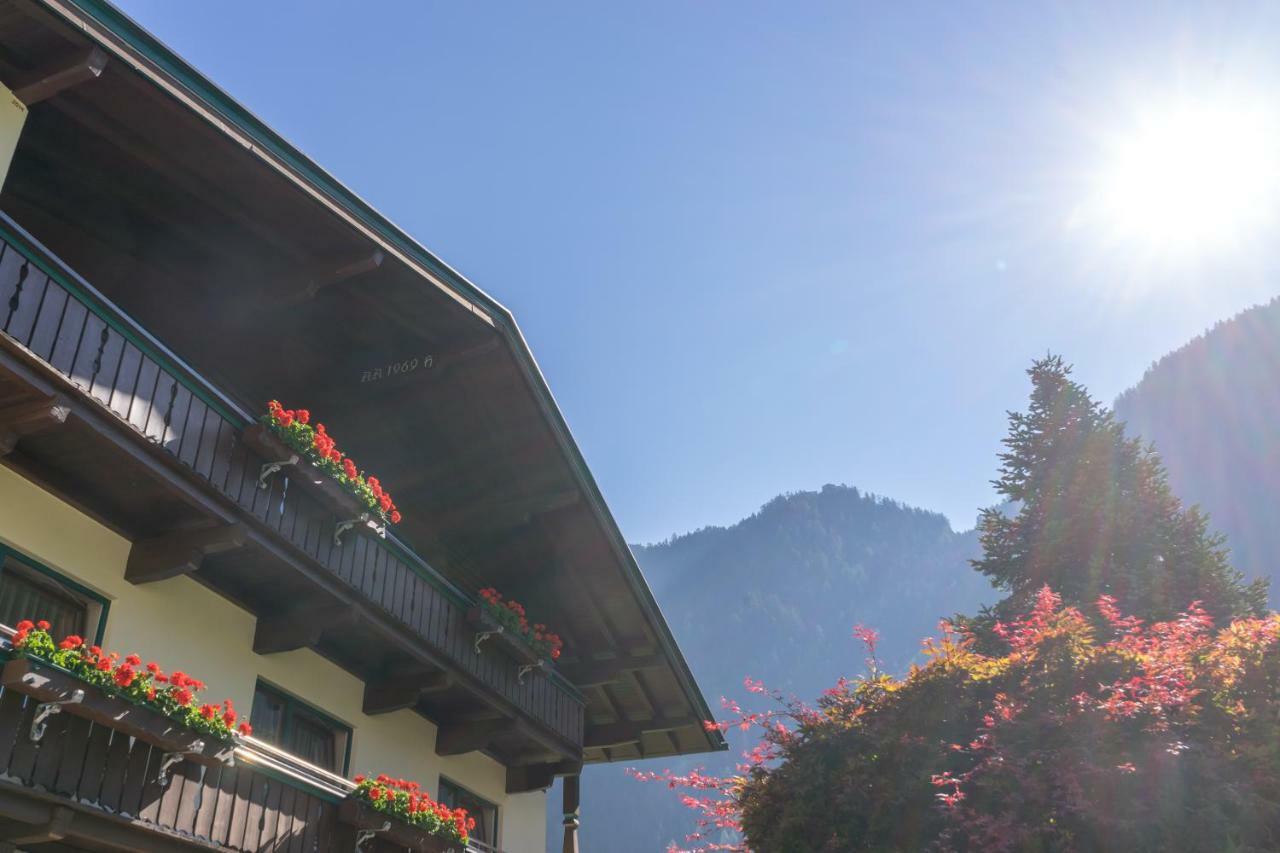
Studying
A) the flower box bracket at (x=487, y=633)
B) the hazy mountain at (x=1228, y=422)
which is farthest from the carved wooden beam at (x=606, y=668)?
the hazy mountain at (x=1228, y=422)

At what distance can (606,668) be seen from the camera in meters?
18.3

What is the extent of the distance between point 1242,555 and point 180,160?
85.8m

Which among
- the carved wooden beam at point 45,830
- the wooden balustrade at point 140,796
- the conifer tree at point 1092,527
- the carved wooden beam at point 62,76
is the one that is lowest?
the carved wooden beam at point 45,830

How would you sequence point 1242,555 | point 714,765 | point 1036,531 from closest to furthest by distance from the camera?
point 1036,531
point 1242,555
point 714,765

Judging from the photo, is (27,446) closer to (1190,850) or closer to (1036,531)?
(1190,850)

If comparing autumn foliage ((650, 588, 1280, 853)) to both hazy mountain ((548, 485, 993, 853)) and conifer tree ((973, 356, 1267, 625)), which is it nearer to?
conifer tree ((973, 356, 1267, 625))

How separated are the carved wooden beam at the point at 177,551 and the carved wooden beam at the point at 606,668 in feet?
28.8

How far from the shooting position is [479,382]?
612 inches

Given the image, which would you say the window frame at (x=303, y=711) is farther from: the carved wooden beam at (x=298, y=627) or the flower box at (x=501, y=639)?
the flower box at (x=501, y=639)

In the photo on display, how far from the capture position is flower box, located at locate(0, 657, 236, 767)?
24.6 feet

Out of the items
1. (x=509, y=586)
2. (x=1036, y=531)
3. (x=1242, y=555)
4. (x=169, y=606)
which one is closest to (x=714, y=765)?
(x=1242, y=555)

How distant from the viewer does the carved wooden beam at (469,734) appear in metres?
15.1

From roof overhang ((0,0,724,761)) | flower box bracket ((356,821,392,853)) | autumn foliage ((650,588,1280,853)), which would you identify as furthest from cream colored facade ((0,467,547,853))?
autumn foliage ((650,588,1280,853))

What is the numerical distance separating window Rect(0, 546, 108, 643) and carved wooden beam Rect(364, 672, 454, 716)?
449 cm
